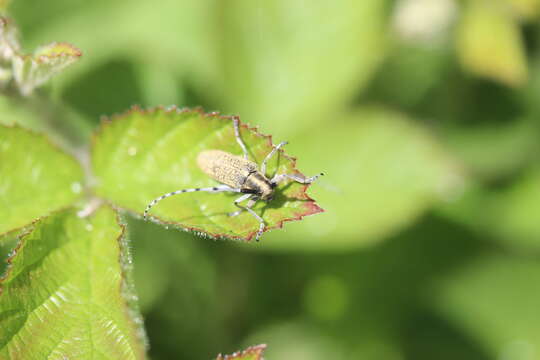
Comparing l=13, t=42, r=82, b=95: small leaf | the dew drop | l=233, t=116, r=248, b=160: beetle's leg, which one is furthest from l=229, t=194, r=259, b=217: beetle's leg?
l=13, t=42, r=82, b=95: small leaf

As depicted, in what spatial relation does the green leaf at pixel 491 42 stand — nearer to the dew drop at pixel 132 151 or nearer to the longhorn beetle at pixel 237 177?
the longhorn beetle at pixel 237 177

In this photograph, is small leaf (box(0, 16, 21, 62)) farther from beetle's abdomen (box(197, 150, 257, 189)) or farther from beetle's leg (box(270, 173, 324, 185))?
beetle's leg (box(270, 173, 324, 185))

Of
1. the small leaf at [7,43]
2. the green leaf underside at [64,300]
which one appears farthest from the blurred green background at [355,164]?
the green leaf underside at [64,300]

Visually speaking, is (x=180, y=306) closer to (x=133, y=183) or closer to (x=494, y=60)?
(x=133, y=183)

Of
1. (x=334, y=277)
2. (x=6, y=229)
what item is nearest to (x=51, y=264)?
(x=6, y=229)

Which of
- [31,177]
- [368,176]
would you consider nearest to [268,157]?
[31,177]

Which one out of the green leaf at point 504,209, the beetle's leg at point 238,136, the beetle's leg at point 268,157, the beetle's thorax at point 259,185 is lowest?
the beetle's thorax at point 259,185
